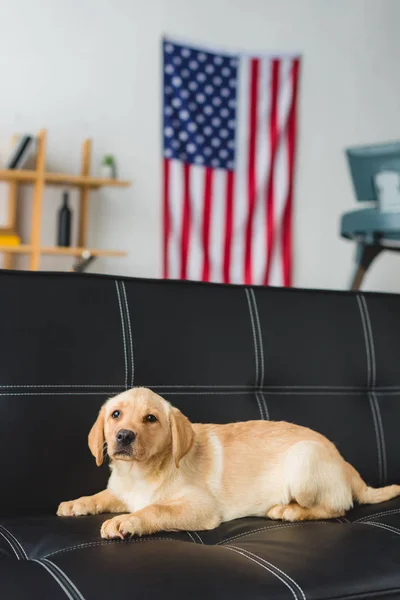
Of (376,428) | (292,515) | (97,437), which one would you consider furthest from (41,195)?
(292,515)

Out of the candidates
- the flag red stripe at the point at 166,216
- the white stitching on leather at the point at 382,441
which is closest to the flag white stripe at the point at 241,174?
the flag red stripe at the point at 166,216

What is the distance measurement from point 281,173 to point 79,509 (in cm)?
393

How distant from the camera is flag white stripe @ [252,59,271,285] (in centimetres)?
499

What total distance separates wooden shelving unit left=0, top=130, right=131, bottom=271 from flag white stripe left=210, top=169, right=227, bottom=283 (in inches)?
29.9

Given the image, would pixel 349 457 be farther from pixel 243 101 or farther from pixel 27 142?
pixel 243 101

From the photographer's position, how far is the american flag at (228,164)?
4.76 metres

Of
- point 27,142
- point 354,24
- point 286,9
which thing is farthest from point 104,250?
point 354,24

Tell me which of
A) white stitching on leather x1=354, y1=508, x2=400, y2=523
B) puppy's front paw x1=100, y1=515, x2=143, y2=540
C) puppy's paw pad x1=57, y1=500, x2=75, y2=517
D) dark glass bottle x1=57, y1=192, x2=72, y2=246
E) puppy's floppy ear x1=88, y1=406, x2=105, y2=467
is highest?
dark glass bottle x1=57, y1=192, x2=72, y2=246

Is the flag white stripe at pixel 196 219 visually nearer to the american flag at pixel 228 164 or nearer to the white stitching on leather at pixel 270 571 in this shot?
the american flag at pixel 228 164

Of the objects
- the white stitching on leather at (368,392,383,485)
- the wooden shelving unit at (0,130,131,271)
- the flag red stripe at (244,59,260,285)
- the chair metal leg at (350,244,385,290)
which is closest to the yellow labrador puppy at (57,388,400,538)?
the white stitching on leather at (368,392,383,485)

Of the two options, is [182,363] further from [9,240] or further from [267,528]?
[9,240]

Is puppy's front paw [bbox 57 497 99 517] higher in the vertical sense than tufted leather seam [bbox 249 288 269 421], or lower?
lower

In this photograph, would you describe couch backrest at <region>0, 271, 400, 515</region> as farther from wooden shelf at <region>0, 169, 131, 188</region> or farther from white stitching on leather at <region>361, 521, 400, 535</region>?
wooden shelf at <region>0, 169, 131, 188</region>

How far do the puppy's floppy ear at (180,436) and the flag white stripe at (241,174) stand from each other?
3561 mm
